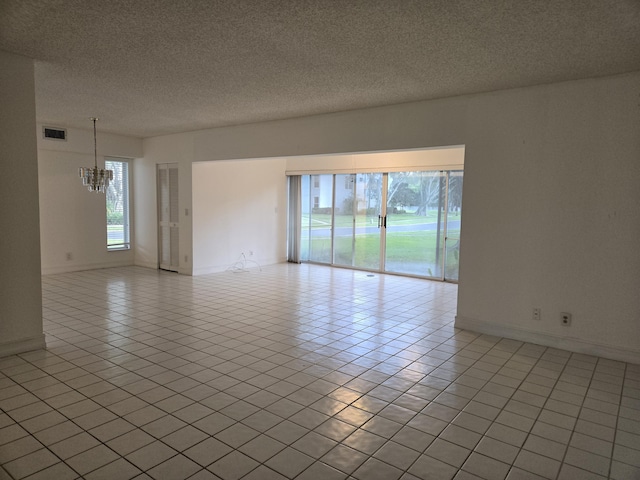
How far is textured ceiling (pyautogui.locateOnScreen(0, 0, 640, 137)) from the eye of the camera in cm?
261

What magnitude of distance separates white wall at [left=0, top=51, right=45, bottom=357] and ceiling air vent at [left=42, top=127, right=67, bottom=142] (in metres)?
3.88

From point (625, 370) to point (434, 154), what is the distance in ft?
15.1

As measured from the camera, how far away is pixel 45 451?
7.72 feet

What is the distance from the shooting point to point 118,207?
850cm

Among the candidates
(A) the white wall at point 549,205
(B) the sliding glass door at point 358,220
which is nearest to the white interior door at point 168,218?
(B) the sliding glass door at point 358,220

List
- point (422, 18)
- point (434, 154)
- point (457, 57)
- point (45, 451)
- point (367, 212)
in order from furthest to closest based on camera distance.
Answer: point (367, 212) < point (434, 154) < point (457, 57) < point (422, 18) < point (45, 451)

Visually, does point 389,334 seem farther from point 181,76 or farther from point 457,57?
point 181,76

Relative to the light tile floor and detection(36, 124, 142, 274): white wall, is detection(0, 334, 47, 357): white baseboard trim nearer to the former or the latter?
the light tile floor

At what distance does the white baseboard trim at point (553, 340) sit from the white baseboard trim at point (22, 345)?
419cm

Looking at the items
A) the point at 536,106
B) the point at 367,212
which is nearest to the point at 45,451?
the point at 536,106

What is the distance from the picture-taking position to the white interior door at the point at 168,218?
25.8 ft

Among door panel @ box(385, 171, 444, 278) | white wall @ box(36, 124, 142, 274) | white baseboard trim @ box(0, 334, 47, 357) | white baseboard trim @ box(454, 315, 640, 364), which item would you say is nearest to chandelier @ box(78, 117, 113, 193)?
white wall @ box(36, 124, 142, 274)

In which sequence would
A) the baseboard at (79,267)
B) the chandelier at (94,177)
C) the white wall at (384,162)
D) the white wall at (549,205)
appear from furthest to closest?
1. the baseboard at (79,267)
2. the white wall at (384,162)
3. the chandelier at (94,177)
4. the white wall at (549,205)

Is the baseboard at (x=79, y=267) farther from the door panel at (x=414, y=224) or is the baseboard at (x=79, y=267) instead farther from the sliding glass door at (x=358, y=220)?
the door panel at (x=414, y=224)
